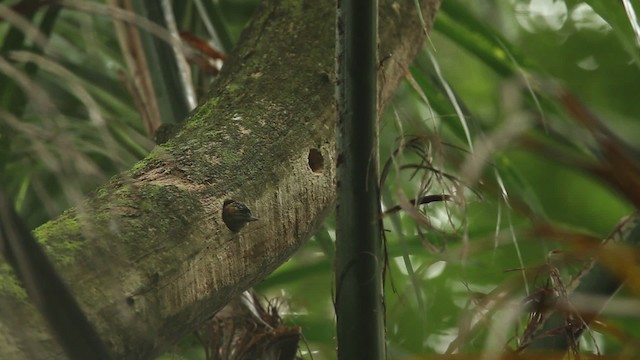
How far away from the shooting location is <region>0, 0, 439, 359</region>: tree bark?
1.34 ft

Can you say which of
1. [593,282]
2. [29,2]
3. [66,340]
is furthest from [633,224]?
[29,2]

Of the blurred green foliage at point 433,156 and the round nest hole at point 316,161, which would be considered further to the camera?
the round nest hole at point 316,161

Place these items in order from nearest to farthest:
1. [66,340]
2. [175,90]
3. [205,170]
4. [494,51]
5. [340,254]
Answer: [66,340] < [340,254] < [205,170] < [175,90] < [494,51]

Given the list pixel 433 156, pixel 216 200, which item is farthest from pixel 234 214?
pixel 433 156

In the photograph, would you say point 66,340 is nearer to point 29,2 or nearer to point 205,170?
point 205,170

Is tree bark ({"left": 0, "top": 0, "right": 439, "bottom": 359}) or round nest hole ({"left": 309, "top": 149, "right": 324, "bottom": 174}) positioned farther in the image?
round nest hole ({"left": 309, "top": 149, "right": 324, "bottom": 174})

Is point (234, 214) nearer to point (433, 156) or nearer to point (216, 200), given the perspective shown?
point (216, 200)

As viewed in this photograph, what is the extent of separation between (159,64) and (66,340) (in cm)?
44

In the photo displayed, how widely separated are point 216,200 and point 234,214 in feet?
0.04

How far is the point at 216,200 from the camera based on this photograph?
50 centimetres

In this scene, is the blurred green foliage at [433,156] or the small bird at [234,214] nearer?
the blurred green foliage at [433,156]

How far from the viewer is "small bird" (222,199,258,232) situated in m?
0.50

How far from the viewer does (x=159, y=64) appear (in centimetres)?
72

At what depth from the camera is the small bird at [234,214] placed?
50 centimetres
